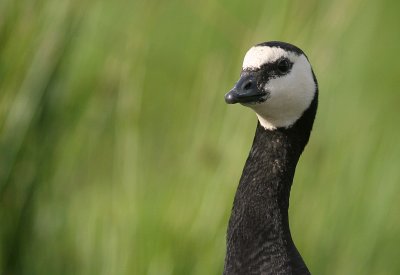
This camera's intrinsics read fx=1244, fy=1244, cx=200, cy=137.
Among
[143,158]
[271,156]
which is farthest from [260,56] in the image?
[143,158]

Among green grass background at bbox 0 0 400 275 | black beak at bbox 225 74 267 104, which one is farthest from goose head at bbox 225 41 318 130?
green grass background at bbox 0 0 400 275

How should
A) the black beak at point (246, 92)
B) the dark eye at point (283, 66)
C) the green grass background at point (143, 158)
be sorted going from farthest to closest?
the green grass background at point (143, 158) → the dark eye at point (283, 66) → the black beak at point (246, 92)

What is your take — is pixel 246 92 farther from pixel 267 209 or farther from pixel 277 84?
pixel 267 209

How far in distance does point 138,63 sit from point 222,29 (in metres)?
1.29

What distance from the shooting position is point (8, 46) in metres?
3.20

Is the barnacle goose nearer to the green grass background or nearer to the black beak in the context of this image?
the black beak

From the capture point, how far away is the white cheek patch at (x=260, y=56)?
9.82 feet

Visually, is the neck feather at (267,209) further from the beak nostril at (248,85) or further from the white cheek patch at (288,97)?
the beak nostril at (248,85)

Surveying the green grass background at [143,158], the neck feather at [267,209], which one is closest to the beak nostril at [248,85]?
the neck feather at [267,209]

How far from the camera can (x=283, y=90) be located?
298cm

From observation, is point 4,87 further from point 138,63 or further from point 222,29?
point 222,29

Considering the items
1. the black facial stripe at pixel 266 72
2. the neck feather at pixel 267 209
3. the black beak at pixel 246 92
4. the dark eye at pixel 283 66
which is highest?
the dark eye at pixel 283 66

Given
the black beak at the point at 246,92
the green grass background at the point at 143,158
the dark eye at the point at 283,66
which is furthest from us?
the green grass background at the point at 143,158

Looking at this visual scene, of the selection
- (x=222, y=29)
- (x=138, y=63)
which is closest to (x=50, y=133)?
(x=138, y=63)
